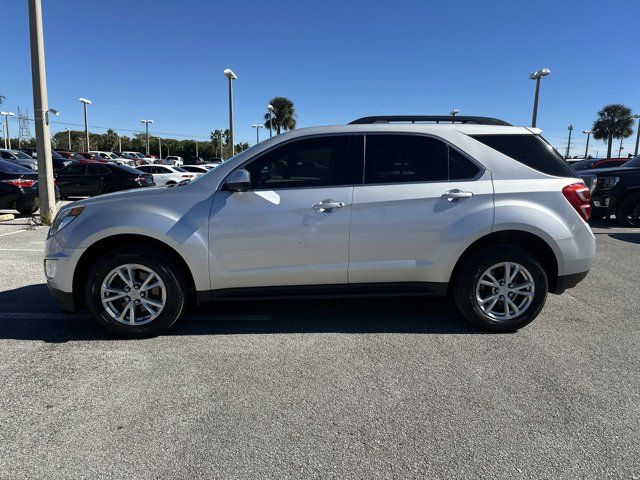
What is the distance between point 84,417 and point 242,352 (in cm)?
124

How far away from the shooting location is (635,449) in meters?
2.48

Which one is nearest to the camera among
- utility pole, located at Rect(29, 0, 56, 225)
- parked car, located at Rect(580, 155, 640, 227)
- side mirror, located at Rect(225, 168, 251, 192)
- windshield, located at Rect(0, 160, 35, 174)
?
side mirror, located at Rect(225, 168, 251, 192)

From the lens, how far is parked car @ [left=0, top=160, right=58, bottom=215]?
1107cm

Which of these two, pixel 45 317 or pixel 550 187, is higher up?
pixel 550 187

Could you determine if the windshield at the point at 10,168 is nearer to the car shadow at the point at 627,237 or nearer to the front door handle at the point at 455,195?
the front door handle at the point at 455,195

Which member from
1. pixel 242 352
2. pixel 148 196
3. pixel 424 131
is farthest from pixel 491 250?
pixel 148 196

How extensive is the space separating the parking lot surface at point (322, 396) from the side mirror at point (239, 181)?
4.23 ft

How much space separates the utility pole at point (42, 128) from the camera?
1032cm

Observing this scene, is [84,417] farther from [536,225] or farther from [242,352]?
[536,225]

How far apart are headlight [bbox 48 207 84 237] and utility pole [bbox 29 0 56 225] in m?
7.36

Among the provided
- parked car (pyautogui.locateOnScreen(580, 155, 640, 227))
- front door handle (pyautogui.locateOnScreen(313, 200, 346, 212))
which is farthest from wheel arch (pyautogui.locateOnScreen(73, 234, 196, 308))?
parked car (pyautogui.locateOnScreen(580, 155, 640, 227))

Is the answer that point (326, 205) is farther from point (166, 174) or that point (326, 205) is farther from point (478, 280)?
point (166, 174)

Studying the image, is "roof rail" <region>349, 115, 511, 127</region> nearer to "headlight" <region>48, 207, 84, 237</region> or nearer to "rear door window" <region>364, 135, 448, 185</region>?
"rear door window" <region>364, 135, 448, 185</region>

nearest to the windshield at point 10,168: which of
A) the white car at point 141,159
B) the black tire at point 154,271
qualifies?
the black tire at point 154,271
